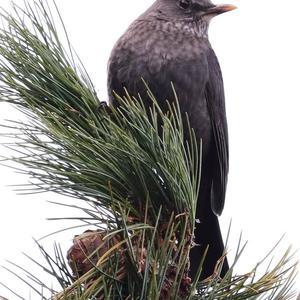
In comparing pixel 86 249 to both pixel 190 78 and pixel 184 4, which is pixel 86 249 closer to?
pixel 190 78

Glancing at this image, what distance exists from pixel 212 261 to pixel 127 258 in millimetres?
1329

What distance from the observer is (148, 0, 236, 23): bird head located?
12.1 feet

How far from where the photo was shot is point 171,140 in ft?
5.98

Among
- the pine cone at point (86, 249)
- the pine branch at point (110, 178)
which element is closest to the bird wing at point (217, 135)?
the pine branch at point (110, 178)

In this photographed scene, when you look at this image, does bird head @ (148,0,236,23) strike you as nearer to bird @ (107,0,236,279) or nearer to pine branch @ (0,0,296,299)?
bird @ (107,0,236,279)

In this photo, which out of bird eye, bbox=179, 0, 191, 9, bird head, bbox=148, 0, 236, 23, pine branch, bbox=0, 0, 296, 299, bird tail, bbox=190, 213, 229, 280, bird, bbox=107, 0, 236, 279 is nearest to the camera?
pine branch, bbox=0, 0, 296, 299

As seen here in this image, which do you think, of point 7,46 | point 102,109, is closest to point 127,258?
point 102,109

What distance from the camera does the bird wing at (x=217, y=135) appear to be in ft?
11.1

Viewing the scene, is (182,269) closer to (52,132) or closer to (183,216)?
(183,216)

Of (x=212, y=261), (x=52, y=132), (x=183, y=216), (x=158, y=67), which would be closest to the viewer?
(x=183, y=216)

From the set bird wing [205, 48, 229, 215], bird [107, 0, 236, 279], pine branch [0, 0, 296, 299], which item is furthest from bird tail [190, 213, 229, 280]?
pine branch [0, 0, 296, 299]

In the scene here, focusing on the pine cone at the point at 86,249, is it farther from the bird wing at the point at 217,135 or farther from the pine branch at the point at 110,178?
the bird wing at the point at 217,135

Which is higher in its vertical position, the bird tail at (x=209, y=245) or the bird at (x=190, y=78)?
the bird at (x=190, y=78)

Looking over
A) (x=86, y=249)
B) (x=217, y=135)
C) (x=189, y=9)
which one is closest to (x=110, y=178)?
(x=86, y=249)
